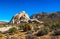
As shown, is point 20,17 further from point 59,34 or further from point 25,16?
point 59,34

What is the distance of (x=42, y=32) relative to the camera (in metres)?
25.5

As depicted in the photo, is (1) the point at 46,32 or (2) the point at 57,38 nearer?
Answer: (2) the point at 57,38

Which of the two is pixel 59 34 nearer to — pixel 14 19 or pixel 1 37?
pixel 1 37

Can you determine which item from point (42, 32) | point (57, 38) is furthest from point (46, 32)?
point (57, 38)

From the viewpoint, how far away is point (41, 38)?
22391 mm

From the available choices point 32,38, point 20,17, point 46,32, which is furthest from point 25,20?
point 32,38

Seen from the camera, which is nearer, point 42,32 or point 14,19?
point 42,32

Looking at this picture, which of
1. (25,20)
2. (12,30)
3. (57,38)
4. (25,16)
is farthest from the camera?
(25,16)

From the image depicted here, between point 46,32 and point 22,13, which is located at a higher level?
point 22,13

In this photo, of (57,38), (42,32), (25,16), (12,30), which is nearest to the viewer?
(57,38)

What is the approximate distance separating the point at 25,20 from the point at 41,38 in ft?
118

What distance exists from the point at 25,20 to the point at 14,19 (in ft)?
14.7

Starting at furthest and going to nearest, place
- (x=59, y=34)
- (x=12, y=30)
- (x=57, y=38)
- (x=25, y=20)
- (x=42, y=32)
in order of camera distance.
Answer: (x=25, y=20)
(x=12, y=30)
(x=42, y=32)
(x=59, y=34)
(x=57, y=38)

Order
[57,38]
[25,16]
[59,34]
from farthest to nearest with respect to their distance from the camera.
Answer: [25,16] < [59,34] < [57,38]
